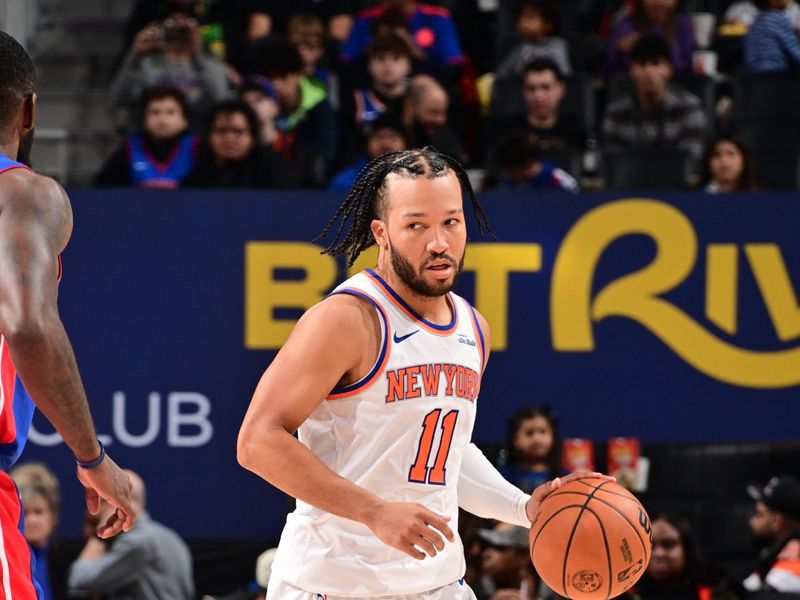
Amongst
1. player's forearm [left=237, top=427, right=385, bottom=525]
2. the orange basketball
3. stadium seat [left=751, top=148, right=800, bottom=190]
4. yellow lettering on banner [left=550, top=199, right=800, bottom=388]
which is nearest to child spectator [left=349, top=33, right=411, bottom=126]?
yellow lettering on banner [left=550, top=199, right=800, bottom=388]

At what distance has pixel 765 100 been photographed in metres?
9.52

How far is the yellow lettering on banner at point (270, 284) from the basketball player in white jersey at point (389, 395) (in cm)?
351

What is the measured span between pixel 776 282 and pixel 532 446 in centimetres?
160

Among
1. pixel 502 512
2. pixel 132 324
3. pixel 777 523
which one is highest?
pixel 502 512

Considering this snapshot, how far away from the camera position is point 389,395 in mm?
3900

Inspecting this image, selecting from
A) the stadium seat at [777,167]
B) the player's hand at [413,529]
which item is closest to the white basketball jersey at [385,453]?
the player's hand at [413,529]

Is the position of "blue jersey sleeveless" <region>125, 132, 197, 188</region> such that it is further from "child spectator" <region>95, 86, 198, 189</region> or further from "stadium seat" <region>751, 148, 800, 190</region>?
"stadium seat" <region>751, 148, 800, 190</region>

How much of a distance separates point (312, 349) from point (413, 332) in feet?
1.24

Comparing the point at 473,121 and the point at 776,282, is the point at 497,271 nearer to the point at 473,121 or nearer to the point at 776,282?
the point at 776,282

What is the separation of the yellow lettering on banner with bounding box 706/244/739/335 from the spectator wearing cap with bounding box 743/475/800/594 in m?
0.93

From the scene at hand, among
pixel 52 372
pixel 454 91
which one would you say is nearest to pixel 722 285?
pixel 454 91

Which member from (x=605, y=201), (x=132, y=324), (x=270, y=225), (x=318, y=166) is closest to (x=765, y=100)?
(x=605, y=201)

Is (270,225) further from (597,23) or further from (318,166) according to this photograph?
(597,23)

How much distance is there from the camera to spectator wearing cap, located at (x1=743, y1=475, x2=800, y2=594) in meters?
6.34
